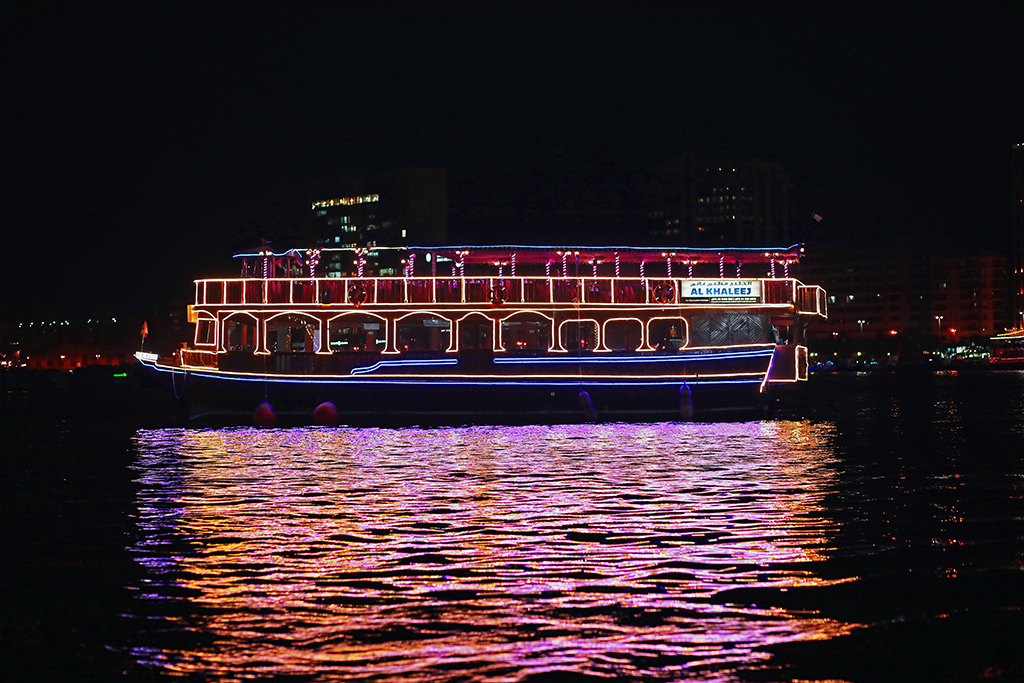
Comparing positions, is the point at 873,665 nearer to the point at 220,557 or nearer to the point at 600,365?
the point at 220,557

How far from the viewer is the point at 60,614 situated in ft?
38.3

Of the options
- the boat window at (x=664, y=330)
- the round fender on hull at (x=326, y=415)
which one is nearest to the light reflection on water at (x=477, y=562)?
the round fender on hull at (x=326, y=415)

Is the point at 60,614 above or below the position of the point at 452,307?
below

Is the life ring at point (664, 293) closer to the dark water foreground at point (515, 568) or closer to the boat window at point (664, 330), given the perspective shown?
the boat window at point (664, 330)

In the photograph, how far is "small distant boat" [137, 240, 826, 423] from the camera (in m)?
39.9

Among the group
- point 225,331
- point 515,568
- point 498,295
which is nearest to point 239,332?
point 225,331

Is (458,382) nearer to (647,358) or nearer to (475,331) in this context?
(475,331)

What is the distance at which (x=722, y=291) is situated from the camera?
4172 cm

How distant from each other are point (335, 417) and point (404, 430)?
303 centimetres

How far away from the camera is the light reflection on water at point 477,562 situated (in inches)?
392

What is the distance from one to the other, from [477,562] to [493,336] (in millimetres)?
27187

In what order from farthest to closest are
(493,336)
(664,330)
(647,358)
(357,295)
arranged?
(664,330)
(493,336)
(357,295)
(647,358)

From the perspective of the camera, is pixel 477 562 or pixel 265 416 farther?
pixel 265 416

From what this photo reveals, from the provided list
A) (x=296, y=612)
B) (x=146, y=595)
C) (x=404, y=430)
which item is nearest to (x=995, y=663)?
A: (x=296, y=612)
